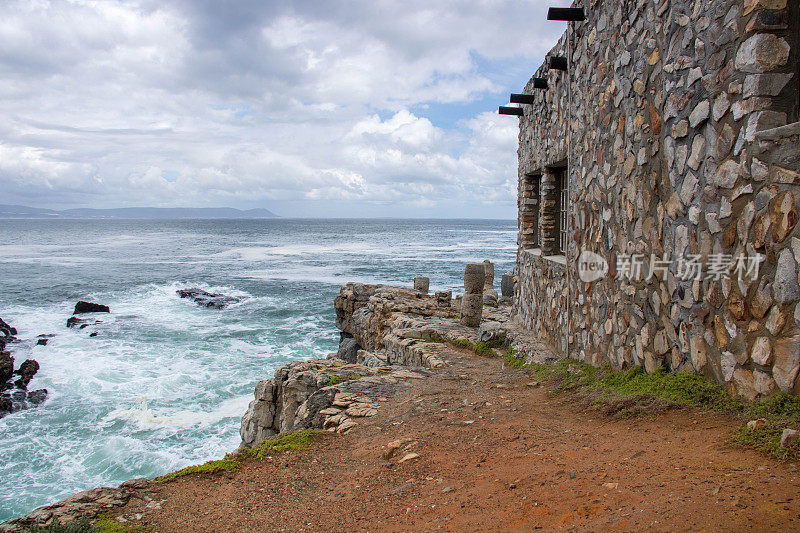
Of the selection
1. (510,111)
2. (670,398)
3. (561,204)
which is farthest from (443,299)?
(670,398)

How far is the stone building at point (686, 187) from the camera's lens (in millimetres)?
3664

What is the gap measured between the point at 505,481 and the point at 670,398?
183cm

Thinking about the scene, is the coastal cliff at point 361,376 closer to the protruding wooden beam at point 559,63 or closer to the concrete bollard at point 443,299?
the concrete bollard at point 443,299

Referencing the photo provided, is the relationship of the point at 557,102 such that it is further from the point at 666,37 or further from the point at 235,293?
the point at 235,293

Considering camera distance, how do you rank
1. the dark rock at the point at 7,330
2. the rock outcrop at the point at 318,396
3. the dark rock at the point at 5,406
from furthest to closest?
1. the dark rock at the point at 7,330
2. the dark rock at the point at 5,406
3. the rock outcrop at the point at 318,396

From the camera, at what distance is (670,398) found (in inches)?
183

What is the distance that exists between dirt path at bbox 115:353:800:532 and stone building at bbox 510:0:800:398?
2.66 feet

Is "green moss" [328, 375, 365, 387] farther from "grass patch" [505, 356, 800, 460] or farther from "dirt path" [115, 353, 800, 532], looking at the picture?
"grass patch" [505, 356, 800, 460]

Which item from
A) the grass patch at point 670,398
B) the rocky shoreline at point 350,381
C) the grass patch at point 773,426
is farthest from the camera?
the rocky shoreline at point 350,381

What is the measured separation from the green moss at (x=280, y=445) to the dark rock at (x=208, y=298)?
90.5ft

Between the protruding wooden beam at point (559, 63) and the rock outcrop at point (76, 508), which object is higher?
the protruding wooden beam at point (559, 63)

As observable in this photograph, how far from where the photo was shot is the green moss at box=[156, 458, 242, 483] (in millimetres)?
5110

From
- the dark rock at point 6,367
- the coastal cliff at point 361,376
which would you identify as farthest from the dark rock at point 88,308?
the coastal cliff at point 361,376

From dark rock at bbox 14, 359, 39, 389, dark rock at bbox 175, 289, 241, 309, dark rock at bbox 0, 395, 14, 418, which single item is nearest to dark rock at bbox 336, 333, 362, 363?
dark rock at bbox 0, 395, 14, 418
